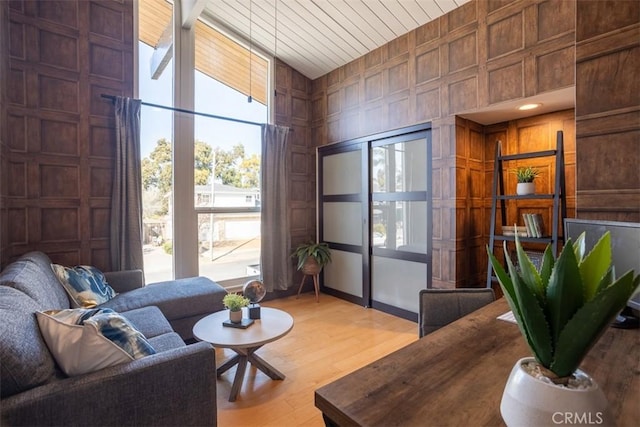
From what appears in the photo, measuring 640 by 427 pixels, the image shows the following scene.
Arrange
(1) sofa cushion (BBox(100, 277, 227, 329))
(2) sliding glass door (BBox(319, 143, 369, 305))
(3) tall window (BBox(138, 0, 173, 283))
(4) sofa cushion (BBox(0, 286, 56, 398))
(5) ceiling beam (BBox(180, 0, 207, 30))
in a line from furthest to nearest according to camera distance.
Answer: (2) sliding glass door (BBox(319, 143, 369, 305)) < (3) tall window (BBox(138, 0, 173, 283)) < (5) ceiling beam (BBox(180, 0, 207, 30)) < (1) sofa cushion (BBox(100, 277, 227, 329)) < (4) sofa cushion (BBox(0, 286, 56, 398))

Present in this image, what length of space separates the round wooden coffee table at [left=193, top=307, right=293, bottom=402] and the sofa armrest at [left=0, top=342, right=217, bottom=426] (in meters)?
0.47

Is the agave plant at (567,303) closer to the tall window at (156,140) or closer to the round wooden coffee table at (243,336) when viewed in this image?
the round wooden coffee table at (243,336)

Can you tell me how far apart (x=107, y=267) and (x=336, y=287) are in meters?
2.67

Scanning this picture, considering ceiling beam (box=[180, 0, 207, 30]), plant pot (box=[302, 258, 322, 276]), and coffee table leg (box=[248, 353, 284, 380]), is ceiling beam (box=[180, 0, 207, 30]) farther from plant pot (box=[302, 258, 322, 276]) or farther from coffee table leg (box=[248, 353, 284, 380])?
coffee table leg (box=[248, 353, 284, 380])

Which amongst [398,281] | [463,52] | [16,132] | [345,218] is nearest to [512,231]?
[398,281]

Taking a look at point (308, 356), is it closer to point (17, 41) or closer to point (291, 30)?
point (291, 30)

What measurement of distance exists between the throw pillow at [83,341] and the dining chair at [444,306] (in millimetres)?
1414

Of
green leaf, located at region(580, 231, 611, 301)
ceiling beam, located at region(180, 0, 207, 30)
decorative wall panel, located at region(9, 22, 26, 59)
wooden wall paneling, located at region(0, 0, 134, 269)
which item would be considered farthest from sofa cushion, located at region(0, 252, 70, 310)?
ceiling beam, located at region(180, 0, 207, 30)

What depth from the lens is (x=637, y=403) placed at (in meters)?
0.75

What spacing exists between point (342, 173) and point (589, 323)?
3.60 m

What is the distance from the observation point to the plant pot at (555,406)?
1.95 feet

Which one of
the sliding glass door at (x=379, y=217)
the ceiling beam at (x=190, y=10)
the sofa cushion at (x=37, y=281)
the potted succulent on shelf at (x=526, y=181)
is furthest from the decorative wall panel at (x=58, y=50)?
the potted succulent on shelf at (x=526, y=181)

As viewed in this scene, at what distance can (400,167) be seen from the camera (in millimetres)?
3432
